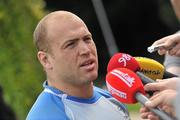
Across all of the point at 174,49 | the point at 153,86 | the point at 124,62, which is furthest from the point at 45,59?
the point at 153,86

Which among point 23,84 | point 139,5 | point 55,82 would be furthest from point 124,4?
point 55,82

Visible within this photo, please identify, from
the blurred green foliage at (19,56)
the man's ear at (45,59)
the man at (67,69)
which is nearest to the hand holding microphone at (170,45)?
the man at (67,69)

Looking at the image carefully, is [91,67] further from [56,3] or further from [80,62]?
[56,3]

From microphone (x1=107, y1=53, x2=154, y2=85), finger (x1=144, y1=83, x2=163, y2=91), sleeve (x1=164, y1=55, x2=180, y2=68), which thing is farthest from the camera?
sleeve (x1=164, y1=55, x2=180, y2=68)

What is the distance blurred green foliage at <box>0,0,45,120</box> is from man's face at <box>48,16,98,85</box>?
624 centimetres

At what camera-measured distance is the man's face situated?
3.83m

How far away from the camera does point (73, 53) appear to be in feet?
12.6

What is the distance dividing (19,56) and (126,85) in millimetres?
7126

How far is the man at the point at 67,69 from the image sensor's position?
384 cm

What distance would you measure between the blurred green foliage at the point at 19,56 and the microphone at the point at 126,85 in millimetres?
6529

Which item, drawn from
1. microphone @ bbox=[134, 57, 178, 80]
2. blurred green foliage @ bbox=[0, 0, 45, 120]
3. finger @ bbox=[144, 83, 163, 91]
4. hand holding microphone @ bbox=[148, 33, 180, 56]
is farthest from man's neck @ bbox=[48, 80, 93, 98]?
blurred green foliage @ bbox=[0, 0, 45, 120]

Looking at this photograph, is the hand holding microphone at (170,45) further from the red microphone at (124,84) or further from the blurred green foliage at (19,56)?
the blurred green foliage at (19,56)

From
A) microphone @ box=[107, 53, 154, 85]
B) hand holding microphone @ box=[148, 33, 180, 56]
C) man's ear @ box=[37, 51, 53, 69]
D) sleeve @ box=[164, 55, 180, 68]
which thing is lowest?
sleeve @ box=[164, 55, 180, 68]

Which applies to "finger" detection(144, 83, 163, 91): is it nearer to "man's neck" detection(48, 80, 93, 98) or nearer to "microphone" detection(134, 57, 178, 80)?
"microphone" detection(134, 57, 178, 80)
